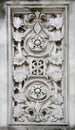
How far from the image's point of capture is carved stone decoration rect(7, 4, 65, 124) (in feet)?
11.0

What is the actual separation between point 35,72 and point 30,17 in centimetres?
63

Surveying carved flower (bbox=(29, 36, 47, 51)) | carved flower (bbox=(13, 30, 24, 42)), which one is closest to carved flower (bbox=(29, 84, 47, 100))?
carved flower (bbox=(29, 36, 47, 51))

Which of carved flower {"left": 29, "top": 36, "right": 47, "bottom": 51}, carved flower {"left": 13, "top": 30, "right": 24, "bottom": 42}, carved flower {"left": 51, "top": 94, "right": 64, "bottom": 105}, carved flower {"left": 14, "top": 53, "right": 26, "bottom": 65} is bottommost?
carved flower {"left": 51, "top": 94, "right": 64, "bottom": 105}

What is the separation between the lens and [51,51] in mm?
3389

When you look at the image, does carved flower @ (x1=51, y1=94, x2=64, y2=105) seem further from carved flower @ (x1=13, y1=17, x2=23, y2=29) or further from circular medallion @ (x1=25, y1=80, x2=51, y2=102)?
carved flower @ (x1=13, y1=17, x2=23, y2=29)

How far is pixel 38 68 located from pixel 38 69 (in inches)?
0.5

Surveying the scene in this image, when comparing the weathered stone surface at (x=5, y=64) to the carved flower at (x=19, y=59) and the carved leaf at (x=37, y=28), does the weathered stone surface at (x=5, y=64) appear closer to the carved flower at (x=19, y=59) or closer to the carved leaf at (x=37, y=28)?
the carved flower at (x=19, y=59)

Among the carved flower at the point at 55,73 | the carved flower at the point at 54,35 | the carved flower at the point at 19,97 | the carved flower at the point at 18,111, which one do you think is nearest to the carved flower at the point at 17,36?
the carved flower at the point at 54,35

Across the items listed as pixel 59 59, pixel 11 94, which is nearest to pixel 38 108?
pixel 11 94

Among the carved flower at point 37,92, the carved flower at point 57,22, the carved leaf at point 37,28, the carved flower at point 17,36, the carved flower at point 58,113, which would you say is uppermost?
the carved flower at point 57,22

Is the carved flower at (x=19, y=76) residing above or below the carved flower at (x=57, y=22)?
below

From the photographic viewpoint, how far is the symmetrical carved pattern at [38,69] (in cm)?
337

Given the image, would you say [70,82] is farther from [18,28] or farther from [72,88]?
[18,28]

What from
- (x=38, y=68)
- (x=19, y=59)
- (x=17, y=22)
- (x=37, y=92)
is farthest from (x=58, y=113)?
(x=17, y=22)
